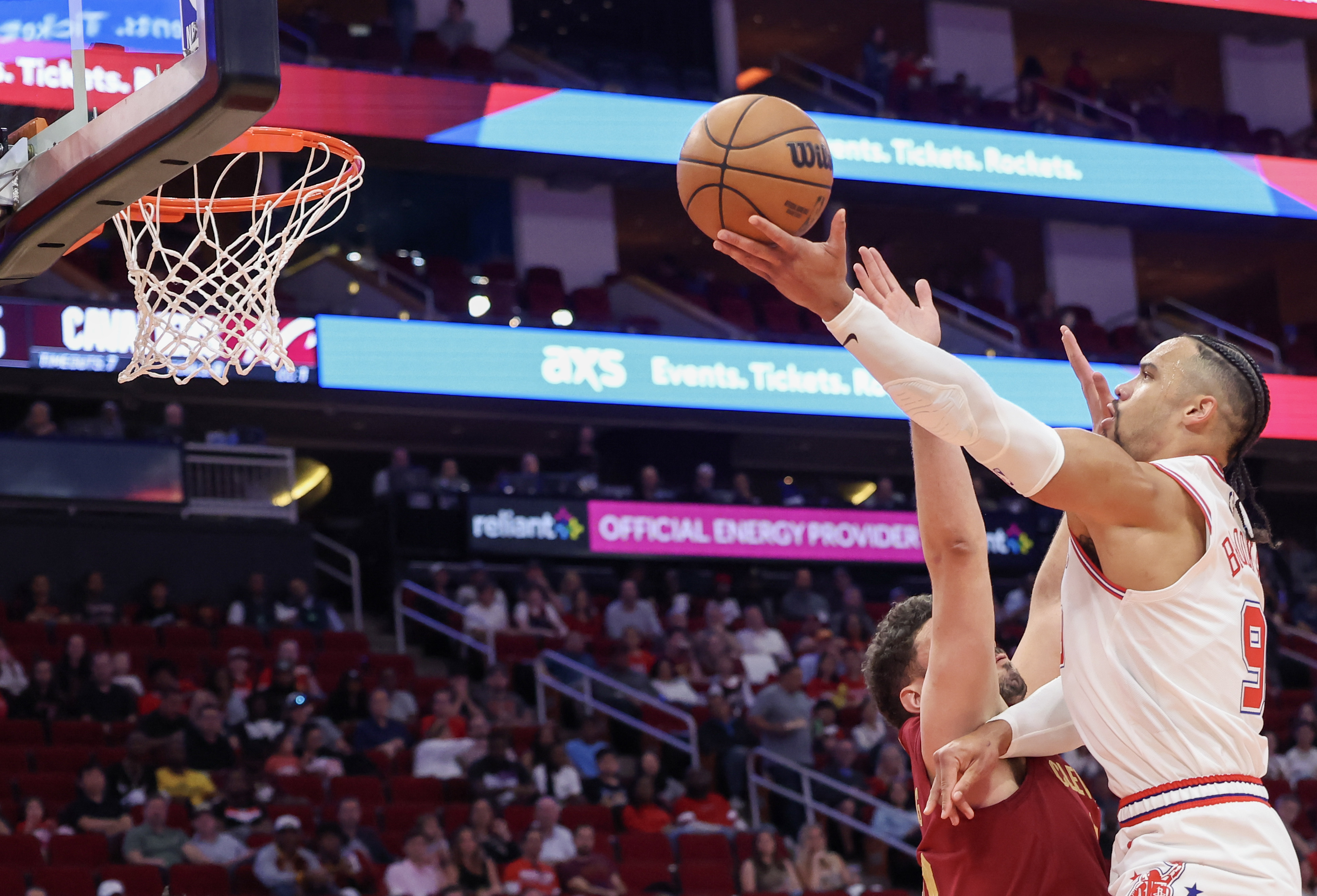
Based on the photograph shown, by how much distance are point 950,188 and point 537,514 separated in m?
6.02

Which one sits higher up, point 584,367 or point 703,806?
point 584,367

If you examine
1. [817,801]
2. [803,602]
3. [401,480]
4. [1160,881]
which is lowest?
[817,801]

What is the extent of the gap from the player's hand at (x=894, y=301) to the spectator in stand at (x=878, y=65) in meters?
17.1

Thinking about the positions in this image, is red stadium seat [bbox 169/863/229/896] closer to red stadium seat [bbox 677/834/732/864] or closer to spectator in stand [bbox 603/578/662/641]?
red stadium seat [bbox 677/834/732/864]

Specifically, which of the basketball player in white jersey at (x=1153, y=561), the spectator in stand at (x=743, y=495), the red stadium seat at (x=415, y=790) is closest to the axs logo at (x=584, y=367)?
the spectator in stand at (x=743, y=495)

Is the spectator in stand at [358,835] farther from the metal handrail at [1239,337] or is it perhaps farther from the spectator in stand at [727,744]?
the metal handrail at [1239,337]

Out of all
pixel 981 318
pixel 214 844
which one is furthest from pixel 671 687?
pixel 981 318

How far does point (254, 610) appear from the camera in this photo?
1295 centimetres

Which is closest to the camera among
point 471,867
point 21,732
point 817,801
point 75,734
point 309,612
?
point 471,867

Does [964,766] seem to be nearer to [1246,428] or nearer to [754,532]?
[1246,428]

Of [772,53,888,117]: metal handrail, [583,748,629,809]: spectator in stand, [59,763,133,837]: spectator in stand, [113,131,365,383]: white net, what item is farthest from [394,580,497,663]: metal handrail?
[772,53,888,117]: metal handrail

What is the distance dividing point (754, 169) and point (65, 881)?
675cm

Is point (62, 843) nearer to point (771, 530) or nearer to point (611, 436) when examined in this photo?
point (771, 530)

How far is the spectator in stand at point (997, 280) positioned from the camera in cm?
2069
